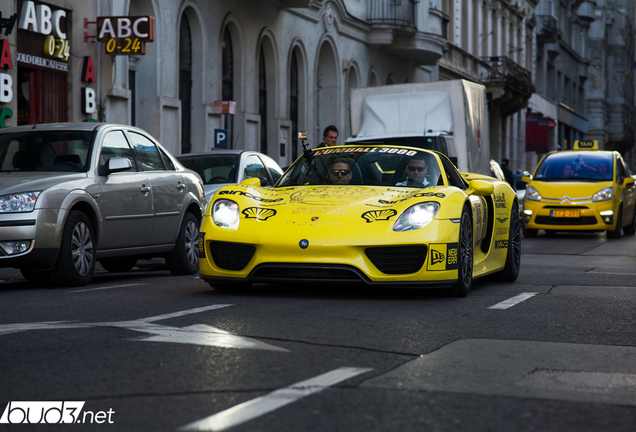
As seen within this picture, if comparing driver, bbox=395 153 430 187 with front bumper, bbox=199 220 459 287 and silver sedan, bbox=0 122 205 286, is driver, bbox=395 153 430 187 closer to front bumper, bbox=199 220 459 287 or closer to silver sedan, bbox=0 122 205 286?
front bumper, bbox=199 220 459 287

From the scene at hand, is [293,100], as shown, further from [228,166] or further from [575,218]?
[228,166]

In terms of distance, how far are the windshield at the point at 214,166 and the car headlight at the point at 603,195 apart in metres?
7.96

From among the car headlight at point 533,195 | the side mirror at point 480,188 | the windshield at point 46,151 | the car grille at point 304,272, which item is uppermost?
the windshield at point 46,151

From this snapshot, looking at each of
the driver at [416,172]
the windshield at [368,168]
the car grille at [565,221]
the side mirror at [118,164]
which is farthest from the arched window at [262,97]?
the driver at [416,172]

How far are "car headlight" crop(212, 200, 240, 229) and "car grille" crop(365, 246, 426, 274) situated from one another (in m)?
1.09

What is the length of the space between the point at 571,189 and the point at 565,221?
24.8 inches

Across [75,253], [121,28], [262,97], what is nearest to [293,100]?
[262,97]

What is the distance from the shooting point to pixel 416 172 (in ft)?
27.8

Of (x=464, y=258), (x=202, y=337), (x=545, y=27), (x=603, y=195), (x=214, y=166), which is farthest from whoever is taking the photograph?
(x=545, y=27)

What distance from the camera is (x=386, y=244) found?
735cm

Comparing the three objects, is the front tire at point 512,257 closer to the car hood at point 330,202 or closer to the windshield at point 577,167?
the car hood at point 330,202

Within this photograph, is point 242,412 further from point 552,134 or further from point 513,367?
point 552,134

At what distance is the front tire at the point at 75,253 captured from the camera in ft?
28.4

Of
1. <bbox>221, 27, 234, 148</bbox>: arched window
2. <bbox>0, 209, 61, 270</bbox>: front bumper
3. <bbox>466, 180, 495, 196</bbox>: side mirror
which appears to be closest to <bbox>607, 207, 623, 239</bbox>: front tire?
<bbox>221, 27, 234, 148</bbox>: arched window
